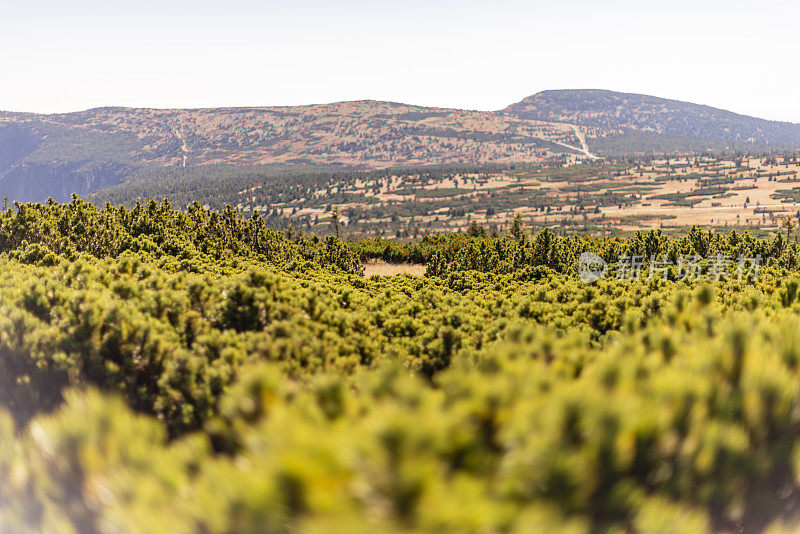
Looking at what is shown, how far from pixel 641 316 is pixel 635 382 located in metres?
5.77

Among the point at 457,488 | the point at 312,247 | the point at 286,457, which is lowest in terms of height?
the point at 312,247

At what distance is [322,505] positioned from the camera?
1652 mm

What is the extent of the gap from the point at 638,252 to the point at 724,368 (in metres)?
32.7

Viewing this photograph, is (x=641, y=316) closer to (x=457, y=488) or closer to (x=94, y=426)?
(x=457, y=488)

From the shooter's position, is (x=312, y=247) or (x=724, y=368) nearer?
(x=724, y=368)

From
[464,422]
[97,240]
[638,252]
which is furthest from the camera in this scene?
[638,252]

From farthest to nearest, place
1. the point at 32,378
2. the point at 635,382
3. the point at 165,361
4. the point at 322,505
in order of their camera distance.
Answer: the point at 165,361 < the point at 32,378 < the point at 635,382 < the point at 322,505

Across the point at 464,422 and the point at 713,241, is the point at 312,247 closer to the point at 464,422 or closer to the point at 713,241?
the point at 713,241

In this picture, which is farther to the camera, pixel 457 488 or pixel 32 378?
pixel 32 378

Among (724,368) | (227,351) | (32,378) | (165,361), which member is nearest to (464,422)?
(724,368)

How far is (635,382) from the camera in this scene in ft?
8.44

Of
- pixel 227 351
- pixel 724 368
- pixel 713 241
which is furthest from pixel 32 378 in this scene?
pixel 713 241

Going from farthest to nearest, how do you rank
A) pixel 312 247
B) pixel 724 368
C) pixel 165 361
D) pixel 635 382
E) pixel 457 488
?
pixel 312 247 → pixel 165 361 → pixel 724 368 → pixel 635 382 → pixel 457 488

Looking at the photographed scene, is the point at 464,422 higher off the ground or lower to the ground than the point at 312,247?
higher
